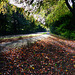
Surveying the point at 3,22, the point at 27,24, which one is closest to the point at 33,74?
the point at 3,22

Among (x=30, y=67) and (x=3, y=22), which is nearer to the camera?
Result: (x=30, y=67)

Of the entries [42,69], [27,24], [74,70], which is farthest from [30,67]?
[27,24]

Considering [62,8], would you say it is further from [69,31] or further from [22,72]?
[22,72]

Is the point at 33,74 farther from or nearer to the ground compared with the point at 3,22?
nearer to the ground

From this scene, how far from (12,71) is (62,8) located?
27.6ft

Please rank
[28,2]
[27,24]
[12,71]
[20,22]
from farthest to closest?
1. [27,24]
2. [20,22]
3. [28,2]
4. [12,71]

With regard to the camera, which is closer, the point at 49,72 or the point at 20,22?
the point at 49,72

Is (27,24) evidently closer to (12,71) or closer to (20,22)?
(20,22)

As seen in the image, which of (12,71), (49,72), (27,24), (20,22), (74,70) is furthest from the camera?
(27,24)

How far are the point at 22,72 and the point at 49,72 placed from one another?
1550 millimetres

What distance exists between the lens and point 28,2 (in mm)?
4457

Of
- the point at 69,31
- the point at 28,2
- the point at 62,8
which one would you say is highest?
the point at 62,8

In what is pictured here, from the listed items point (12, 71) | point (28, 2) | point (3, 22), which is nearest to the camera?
point (12, 71)

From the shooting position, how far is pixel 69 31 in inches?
547
